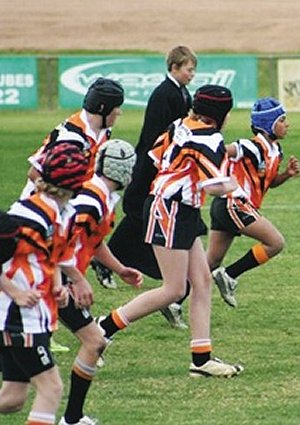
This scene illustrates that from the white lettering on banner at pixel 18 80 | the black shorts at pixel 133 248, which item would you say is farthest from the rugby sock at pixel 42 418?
the white lettering on banner at pixel 18 80

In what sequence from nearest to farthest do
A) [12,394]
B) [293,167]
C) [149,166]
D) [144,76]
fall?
[12,394] → [293,167] → [149,166] → [144,76]

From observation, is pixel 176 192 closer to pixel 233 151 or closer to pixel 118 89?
pixel 118 89

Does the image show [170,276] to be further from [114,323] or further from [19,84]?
[19,84]

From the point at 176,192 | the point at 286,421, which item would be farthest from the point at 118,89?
the point at 286,421

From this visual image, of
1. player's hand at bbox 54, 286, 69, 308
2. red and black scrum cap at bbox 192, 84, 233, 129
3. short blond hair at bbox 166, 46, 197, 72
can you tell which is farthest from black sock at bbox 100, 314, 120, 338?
short blond hair at bbox 166, 46, 197, 72

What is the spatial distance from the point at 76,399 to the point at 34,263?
1.27 m

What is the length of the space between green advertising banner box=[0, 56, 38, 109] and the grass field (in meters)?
21.2

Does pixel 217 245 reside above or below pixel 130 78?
above

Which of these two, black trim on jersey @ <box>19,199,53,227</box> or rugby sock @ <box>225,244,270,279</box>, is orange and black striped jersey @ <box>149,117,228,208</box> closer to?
black trim on jersey @ <box>19,199,53,227</box>

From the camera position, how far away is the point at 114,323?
1012 centimetres

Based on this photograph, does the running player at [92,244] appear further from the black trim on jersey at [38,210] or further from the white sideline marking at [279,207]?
the white sideline marking at [279,207]

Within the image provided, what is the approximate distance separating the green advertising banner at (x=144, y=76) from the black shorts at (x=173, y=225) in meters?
25.7

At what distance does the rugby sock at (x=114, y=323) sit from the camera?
397 inches

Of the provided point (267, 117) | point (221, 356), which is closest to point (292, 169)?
point (267, 117)
